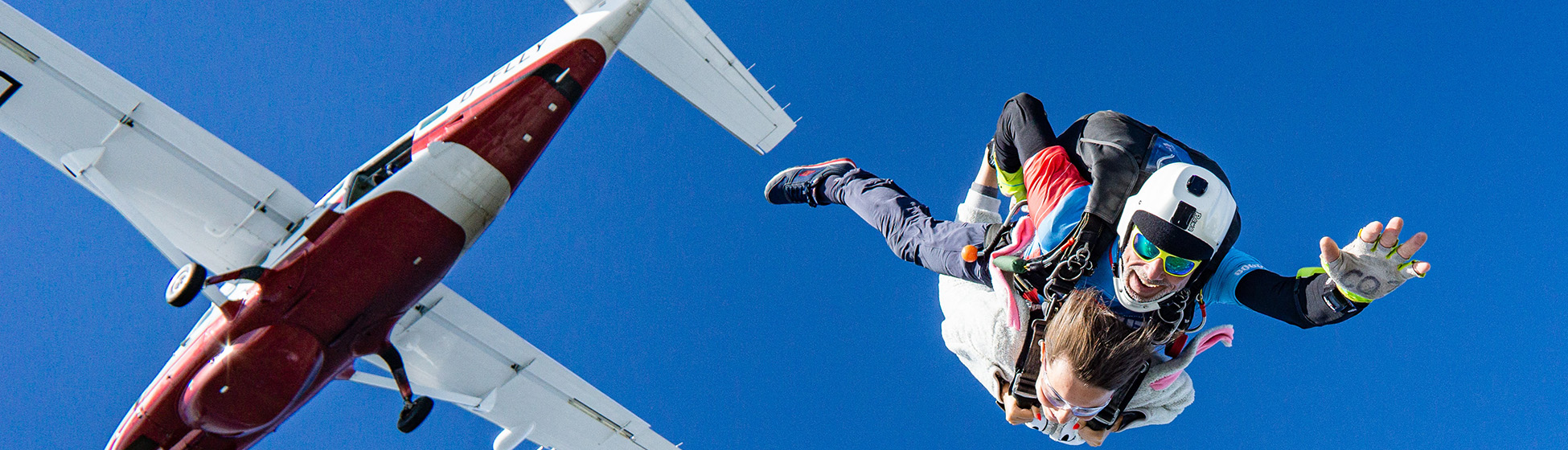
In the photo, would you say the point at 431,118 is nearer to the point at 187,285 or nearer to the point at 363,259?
the point at 363,259

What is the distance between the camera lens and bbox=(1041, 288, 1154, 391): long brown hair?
4578 mm

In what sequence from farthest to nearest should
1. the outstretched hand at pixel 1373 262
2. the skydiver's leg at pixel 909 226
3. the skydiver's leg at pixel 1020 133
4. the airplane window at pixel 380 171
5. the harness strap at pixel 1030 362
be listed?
the airplane window at pixel 380 171 < the skydiver's leg at pixel 909 226 < the skydiver's leg at pixel 1020 133 < the harness strap at pixel 1030 362 < the outstretched hand at pixel 1373 262

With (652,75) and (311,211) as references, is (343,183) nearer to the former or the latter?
(311,211)

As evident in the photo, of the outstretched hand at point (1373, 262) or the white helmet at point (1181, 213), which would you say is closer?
the outstretched hand at point (1373, 262)

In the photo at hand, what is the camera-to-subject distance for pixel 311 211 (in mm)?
10844

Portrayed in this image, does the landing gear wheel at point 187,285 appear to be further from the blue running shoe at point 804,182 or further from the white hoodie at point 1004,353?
the white hoodie at point 1004,353

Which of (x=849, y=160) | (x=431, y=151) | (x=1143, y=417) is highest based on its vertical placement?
(x=849, y=160)

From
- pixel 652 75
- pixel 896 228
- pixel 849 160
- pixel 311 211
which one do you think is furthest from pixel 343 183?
pixel 896 228

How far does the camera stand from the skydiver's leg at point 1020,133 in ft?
19.5

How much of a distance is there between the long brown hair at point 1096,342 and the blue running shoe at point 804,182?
3998 mm

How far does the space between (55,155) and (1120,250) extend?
12.0 m

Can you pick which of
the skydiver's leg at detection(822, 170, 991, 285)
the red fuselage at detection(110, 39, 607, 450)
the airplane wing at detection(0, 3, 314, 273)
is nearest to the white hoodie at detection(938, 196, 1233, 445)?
the skydiver's leg at detection(822, 170, 991, 285)

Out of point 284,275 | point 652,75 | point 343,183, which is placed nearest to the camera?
point 284,275

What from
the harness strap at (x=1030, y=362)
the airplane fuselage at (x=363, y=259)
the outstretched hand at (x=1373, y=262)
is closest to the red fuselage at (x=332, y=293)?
the airplane fuselage at (x=363, y=259)
